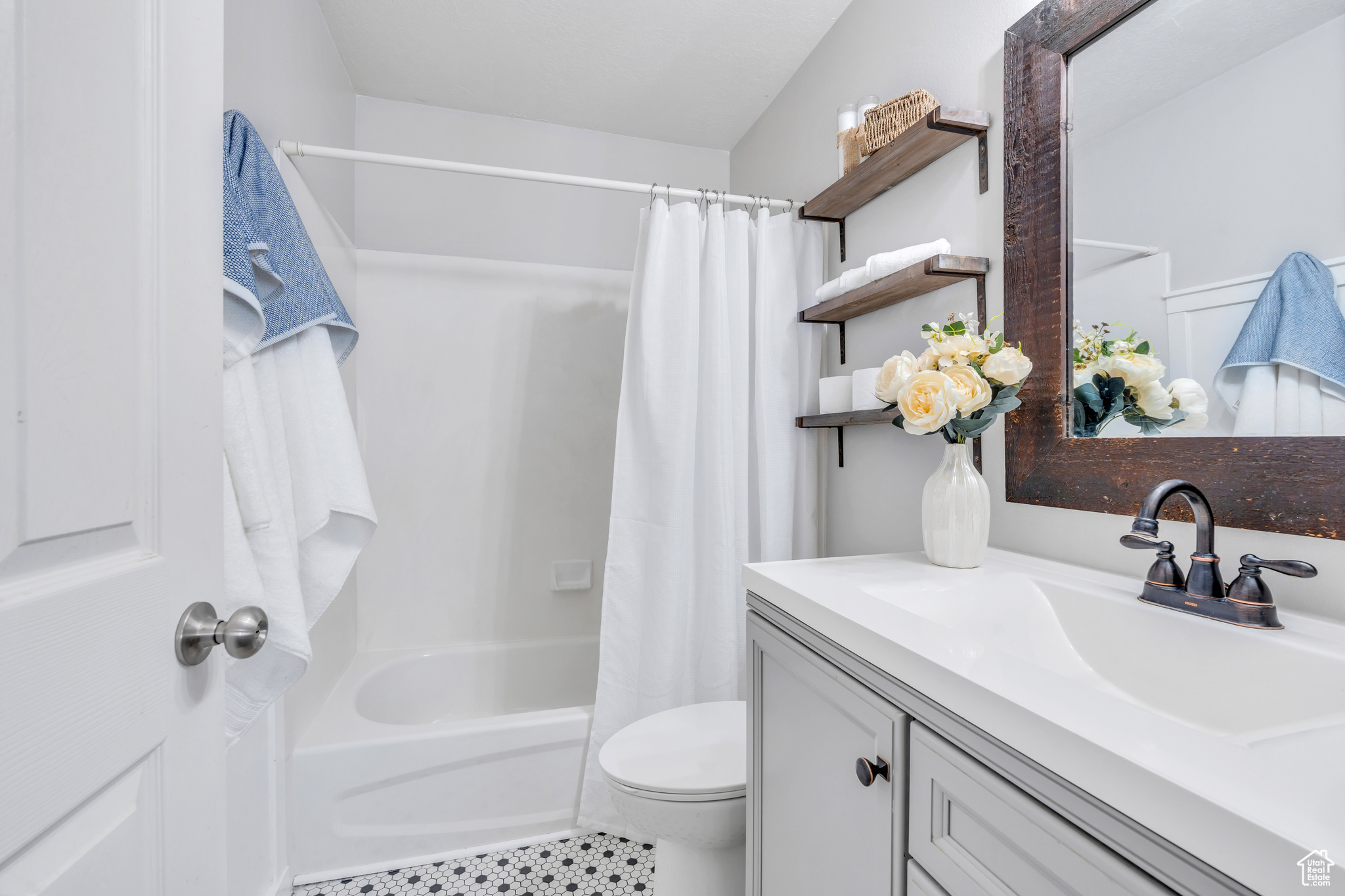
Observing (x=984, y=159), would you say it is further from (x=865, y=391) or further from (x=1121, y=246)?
(x=865, y=391)

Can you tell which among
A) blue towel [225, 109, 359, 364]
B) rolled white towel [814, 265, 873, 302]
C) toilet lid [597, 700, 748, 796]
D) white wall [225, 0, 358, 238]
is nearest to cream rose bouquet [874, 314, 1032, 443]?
rolled white towel [814, 265, 873, 302]

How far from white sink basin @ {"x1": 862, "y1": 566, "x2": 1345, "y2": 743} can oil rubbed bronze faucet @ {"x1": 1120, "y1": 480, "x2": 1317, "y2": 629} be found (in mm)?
17

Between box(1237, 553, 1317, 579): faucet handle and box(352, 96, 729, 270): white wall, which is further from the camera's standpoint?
box(352, 96, 729, 270): white wall

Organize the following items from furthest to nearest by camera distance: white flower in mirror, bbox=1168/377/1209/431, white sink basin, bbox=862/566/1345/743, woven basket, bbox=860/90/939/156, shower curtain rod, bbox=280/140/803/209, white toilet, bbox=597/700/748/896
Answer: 1. shower curtain rod, bbox=280/140/803/209
2. woven basket, bbox=860/90/939/156
3. white toilet, bbox=597/700/748/896
4. white flower in mirror, bbox=1168/377/1209/431
5. white sink basin, bbox=862/566/1345/743

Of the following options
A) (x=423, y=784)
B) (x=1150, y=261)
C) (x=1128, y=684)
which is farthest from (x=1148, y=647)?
(x=423, y=784)

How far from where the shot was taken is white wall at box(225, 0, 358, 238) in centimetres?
121

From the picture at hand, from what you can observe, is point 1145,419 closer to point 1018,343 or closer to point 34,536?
point 1018,343

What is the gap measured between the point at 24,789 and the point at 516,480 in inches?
75.4

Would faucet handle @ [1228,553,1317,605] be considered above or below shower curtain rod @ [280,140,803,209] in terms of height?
below

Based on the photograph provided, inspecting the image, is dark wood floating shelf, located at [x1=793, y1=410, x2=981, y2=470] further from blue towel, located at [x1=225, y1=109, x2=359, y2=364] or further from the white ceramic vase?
blue towel, located at [x1=225, y1=109, x2=359, y2=364]

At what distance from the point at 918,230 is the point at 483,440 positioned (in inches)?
64.8

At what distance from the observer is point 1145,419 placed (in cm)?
88

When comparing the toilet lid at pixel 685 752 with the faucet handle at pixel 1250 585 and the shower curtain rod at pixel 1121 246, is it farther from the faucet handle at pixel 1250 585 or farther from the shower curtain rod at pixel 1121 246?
the shower curtain rod at pixel 1121 246

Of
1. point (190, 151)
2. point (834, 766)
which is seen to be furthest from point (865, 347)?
point (190, 151)
